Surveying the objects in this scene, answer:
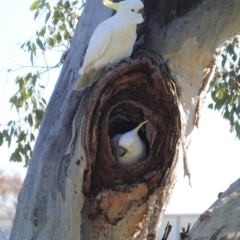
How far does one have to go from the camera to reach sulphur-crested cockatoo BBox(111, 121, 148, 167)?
78.7 inches

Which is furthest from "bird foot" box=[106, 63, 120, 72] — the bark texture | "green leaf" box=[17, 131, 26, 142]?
"green leaf" box=[17, 131, 26, 142]

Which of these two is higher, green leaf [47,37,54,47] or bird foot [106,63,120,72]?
green leaf [47,37,54,47]

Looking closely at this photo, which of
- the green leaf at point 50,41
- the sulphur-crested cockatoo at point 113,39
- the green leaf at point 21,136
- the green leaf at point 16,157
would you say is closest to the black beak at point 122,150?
the sulphur-crested cockatoo at point 113,39

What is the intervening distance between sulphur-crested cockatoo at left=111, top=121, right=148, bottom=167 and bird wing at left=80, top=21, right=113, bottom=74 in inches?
10.0

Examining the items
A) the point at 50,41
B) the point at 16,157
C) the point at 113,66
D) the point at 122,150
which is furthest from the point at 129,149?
the point at 50,41

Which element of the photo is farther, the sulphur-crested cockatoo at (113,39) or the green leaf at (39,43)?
the green leaf at (39,43)

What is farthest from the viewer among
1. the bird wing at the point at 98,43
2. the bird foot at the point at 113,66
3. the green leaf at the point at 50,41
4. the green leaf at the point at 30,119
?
the green leaf at the point at 50,41

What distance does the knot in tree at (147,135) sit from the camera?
1.90 meters

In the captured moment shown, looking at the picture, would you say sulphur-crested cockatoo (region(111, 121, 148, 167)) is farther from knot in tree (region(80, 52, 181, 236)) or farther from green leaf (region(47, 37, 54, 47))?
green leaf (region(47, 37, 54, 47))

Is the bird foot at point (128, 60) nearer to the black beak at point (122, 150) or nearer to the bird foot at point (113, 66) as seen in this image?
the bird foot at point (113, 66)

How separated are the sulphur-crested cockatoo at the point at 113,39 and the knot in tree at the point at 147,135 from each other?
2.3 inches

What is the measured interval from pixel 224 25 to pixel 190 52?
0.54 feet

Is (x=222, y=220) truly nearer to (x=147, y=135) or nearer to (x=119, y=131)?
(x=147, y=135)

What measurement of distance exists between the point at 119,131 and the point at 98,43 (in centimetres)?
31
